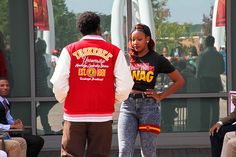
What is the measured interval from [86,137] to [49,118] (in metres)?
4.38

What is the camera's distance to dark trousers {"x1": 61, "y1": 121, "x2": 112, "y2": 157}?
5445 mm

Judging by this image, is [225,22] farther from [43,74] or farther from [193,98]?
[43,74]

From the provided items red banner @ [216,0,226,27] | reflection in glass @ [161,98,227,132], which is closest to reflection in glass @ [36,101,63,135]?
reflection in glass @ [161,98,227,132]

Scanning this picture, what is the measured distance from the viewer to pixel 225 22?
382 inches

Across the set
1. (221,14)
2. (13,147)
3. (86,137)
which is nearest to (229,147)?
(86,137)

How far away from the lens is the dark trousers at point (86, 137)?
5.45 m

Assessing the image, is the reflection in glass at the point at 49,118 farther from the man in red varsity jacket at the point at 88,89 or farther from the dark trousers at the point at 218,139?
the man in red varsity jacket at the point at 88,89

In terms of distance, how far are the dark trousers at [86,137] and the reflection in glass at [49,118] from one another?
169 inches

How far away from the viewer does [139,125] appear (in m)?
6.24

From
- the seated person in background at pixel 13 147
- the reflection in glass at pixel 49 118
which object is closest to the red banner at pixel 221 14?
the reflection in glass at pixel 49 118

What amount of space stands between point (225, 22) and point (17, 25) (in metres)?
3.04

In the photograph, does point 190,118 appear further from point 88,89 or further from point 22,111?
point 88,89

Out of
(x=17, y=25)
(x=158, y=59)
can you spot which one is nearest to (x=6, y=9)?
(x=17, y=25)

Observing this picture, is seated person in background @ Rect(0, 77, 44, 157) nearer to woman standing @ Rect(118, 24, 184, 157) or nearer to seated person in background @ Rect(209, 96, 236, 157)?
woman standing @ Rect(118, 24, 184, 157)
